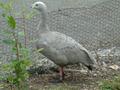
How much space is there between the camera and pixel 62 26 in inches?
348

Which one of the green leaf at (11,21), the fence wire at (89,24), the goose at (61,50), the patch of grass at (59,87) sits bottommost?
the patch of grass at (59,87)

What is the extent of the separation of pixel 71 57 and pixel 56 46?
0.92 ft

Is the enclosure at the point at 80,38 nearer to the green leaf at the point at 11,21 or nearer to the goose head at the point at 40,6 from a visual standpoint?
the goose head at the point at 40,6

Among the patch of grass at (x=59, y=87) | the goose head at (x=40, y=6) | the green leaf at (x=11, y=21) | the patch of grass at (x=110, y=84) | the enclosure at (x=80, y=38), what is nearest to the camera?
the green leaf at (x=11, y=21)

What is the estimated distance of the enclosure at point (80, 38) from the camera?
6.66 meters

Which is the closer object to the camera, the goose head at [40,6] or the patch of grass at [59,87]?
the patch of grass at [59,87]

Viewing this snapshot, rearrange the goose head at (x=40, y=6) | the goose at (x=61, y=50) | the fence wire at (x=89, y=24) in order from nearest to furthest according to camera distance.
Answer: the goose at (x=61, y=50), the goose head at (x=40, y=6), the fence wire at (x=89, y=24)

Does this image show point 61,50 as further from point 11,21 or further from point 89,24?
point 89,24

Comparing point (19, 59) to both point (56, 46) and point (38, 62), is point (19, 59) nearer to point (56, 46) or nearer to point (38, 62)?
point (56, 46)

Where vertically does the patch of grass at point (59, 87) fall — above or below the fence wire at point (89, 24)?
below

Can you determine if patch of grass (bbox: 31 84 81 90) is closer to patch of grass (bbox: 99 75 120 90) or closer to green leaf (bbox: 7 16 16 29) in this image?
patch of grass (bbox: 99 75 120 90)

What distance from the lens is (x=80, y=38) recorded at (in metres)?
8.54

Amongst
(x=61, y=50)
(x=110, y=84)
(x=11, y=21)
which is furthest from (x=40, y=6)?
(x=11, y=21)

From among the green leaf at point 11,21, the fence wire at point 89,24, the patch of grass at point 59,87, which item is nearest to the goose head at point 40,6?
the patch of grass at point 59,87
